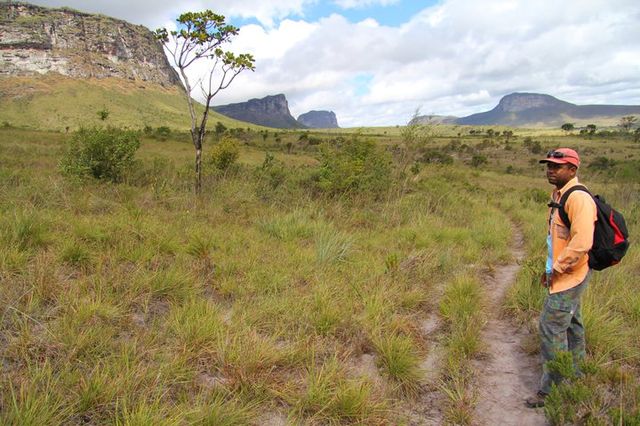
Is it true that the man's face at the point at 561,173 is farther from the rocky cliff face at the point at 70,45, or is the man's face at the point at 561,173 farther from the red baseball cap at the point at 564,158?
the rocky cliff face at the point at 70,45

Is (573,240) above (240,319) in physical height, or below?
above

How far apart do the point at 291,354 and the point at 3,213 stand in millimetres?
4385

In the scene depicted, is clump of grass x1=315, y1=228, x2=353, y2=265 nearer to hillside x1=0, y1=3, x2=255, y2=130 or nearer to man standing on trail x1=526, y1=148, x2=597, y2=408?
man standing on trail x1=526, y1=148, x2=597, y2=408

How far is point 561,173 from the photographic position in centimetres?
312

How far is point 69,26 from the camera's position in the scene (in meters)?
138


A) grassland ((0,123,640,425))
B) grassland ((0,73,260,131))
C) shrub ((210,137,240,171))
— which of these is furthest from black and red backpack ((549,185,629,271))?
grassland ((0,73,260,131))

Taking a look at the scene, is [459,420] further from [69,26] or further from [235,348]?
[69,26]

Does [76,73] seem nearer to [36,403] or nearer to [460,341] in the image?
[36,403]

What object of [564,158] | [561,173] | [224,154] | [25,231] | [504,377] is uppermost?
[224,154]

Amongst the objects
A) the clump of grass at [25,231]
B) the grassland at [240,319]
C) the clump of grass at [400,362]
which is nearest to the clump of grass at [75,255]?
the grassland at [240,319]

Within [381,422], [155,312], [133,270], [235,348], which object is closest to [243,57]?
[133,270]

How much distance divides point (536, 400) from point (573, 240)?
1.29 m

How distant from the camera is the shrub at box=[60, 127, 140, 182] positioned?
11695 mm

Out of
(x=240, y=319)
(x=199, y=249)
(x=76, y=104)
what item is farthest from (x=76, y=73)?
(x=240, y=319)
